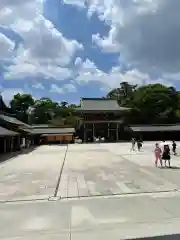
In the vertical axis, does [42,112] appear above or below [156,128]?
above

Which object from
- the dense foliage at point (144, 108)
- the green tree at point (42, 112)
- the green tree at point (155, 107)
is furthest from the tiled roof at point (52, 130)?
the green tree at point (42, 112)

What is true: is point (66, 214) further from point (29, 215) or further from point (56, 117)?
point (56, 117)

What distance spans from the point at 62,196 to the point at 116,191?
7.50 feet

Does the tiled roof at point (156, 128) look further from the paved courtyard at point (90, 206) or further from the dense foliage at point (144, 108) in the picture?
the paved courtyard at point (90, 206)

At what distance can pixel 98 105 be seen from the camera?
76125 millimetres

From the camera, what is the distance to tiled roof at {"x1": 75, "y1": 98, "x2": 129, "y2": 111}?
73794 mm

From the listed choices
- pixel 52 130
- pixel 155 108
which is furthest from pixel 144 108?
pixel 52 130

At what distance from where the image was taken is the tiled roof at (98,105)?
7379 cm

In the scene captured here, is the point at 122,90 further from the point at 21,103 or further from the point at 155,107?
the point at 21,103

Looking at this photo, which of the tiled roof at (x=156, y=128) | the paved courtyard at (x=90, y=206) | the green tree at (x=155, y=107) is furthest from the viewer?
the green tree at (x=155, y=107)

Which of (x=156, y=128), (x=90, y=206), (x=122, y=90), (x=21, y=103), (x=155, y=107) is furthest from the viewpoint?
(x=122, y=90)

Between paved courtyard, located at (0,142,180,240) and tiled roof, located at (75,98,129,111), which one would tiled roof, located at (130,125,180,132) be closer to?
tiled roof, located at (75,98,129,111)

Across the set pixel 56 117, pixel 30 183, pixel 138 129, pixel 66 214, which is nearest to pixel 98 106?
pixel 138 129

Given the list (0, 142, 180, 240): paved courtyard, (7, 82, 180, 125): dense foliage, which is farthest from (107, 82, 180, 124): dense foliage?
(0, 142, 180, 240): paved courtyard
